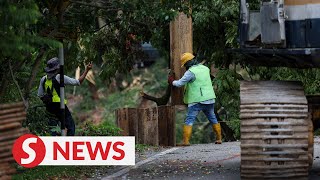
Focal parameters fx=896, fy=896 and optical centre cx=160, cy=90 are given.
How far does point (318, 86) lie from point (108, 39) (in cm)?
449

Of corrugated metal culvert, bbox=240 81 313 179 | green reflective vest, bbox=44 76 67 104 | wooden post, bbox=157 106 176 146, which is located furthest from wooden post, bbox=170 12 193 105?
corrugated metal culvert, bbox=240 81 313 179

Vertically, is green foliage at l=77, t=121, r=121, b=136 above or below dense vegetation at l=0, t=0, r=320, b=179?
below

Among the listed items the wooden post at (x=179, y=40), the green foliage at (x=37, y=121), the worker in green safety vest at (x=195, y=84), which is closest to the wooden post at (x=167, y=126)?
Result: the wooden post at (x=179, y=40)

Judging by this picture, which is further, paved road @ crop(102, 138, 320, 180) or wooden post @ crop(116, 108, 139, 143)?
wooden post @ crop(116, 108, 139, 143)

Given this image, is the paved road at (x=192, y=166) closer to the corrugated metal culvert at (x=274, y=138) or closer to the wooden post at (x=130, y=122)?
the corrugated metal culvert at (x=274, y=138)

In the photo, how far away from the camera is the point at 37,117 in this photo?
13.4 m

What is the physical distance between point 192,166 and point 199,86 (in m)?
3.72

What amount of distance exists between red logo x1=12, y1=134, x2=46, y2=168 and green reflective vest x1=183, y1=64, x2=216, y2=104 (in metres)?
5.42

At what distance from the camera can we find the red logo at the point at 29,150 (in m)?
9.59

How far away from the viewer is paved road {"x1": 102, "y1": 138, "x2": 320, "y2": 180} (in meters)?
10.9

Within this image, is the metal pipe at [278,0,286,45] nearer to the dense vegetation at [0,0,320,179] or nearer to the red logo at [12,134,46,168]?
the dense vegetation at [0,0,320,179]

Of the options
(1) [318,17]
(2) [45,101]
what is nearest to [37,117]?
(2) [45,101]

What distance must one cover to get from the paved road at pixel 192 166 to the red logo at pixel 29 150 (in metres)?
0.91

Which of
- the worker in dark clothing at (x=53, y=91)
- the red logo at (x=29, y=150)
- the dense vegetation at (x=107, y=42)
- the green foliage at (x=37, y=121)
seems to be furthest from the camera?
the worker in dark clothing at (x=53, y=91)
